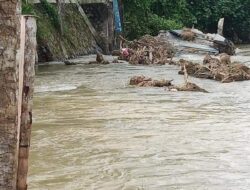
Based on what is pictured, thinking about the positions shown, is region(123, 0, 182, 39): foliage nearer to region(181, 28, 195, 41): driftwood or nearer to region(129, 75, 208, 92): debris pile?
region(181, 28, 195, 41): driftwood

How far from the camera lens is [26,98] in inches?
156

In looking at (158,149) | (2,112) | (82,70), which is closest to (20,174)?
(2,112)

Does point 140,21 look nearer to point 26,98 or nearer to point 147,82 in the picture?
point 147,82

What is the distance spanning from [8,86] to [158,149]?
417 centimetres

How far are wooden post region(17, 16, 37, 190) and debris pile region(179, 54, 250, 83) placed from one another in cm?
1181

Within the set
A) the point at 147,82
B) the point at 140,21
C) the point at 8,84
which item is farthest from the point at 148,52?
the point at 8,84

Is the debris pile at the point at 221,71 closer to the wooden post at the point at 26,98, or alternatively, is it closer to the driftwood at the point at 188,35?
the driftwood at the point at 188,35

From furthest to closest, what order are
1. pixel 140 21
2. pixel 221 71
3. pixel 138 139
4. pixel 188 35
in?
pixel 140 21 → pixel 188 35 → pixel 221 71 → pixel 138 139

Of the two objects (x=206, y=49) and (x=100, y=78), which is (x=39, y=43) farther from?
(x=206, y=49)

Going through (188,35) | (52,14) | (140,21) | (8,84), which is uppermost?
(52,14)

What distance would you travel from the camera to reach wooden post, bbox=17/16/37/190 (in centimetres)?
393

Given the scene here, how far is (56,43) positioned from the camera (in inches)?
840

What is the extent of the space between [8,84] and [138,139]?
4698mm

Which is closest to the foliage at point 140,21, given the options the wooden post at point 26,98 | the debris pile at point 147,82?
the debris pile at point 147,82
